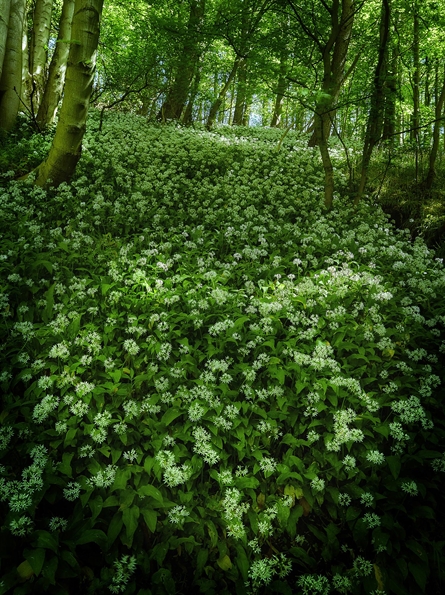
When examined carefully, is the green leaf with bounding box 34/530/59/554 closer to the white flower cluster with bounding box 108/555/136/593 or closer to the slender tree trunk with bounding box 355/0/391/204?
the white flower cluster with bounding box 108/555/136/593

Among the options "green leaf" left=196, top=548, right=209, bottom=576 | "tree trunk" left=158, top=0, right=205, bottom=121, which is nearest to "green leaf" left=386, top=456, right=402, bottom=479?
"green leaf" left=196, top=548, right=209, bottom=576

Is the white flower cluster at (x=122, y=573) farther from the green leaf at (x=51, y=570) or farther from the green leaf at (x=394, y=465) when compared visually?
the green leaf at (x=394, y=465)

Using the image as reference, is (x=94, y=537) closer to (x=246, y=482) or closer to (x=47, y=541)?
(x=47, y=541)

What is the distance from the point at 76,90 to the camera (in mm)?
5832

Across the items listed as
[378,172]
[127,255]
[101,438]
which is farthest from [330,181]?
[101,438]

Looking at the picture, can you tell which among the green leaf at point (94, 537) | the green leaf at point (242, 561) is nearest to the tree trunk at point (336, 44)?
the green leaf at point (242, 561)

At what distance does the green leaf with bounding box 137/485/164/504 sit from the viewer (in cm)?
258

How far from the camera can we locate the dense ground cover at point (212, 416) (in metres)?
2.44

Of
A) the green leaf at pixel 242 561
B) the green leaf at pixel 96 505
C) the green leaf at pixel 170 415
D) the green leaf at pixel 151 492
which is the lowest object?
the green leaf at pixel 242 561

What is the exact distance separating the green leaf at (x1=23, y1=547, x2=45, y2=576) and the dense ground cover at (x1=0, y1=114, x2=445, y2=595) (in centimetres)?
1

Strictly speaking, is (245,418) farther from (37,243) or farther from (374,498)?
(37,243)

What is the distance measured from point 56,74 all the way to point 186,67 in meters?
3.72

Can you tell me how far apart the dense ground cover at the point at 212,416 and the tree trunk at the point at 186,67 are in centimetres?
607

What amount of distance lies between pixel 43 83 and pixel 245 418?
38.1 ft
